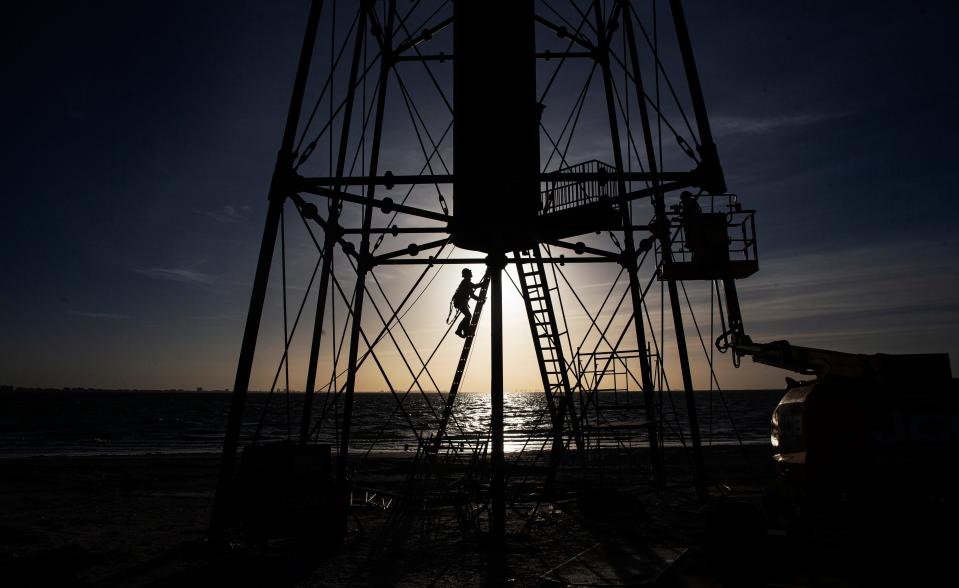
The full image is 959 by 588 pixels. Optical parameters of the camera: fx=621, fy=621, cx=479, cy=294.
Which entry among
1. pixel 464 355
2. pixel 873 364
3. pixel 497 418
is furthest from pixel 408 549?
pixel 873 364

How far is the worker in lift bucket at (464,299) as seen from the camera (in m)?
15.6

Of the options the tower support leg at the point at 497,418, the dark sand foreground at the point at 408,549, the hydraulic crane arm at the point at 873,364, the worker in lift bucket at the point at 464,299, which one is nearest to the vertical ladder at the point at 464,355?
the worker in lift bucket at the point at 464,299

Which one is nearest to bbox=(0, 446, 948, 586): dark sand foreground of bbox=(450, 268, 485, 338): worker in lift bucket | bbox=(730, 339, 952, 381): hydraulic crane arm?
bbox=(730, 339, 952, 381): hydraulic crane arm

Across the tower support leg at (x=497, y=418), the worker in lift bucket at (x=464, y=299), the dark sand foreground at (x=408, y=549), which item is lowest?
the dark sand foreground at (x=408, y=549)

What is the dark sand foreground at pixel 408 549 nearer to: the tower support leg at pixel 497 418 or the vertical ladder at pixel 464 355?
the tower support leg at pixel 497 418

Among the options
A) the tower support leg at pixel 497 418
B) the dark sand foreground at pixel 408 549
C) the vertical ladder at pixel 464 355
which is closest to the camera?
the dark sand foreground at pixel 408 549

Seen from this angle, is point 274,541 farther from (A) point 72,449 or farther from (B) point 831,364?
(A) point 72,449

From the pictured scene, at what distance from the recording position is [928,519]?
6.38m

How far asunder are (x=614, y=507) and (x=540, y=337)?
407cm

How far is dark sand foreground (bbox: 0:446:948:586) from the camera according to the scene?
8.10 m

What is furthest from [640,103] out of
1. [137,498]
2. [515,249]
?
[137,498]

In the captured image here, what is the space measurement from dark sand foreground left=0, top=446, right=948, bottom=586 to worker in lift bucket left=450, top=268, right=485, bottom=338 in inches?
176

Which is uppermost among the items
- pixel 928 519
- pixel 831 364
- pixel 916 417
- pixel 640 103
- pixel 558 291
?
pixel 640 103

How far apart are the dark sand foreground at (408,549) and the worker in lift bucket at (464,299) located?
14.7 ft
